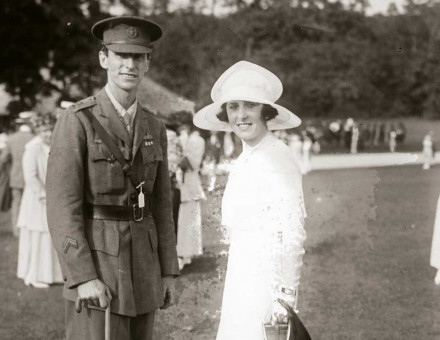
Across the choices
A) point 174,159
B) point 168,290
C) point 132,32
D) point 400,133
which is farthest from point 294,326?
point 400,133

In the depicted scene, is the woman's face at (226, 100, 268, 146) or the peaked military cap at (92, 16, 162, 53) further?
the woman's face at (226, 100, 268, 146)

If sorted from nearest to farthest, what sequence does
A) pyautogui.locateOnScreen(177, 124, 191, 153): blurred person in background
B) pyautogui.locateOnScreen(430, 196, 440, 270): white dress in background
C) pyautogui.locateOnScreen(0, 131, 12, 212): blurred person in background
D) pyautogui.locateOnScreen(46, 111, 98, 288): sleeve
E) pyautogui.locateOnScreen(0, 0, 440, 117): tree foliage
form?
pyautogui.locateOnScreen(46, 111, 98, 288): sleeve
pyautogui.locateOnScreen(430, 196, 440, 270): white dress in background
pyautogui.locateOnScreen(177, 124, 191, 153): blurred person in background
pyautogui.locateOnScreen(0, 131, 12, 212): blurred person in background
pyautogui.locateOnScreen(0, 0, 440, 117): tree foliage

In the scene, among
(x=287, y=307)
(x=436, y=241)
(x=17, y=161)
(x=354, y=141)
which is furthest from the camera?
(x=354, y=141)

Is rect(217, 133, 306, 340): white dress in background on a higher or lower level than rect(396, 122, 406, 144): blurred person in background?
lower

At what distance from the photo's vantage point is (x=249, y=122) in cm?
398

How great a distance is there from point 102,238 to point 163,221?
484 mm

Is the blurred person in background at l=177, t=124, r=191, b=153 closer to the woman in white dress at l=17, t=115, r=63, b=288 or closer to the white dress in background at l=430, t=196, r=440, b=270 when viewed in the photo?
the woman in white dress at l=17, t=115, r=63, b=288

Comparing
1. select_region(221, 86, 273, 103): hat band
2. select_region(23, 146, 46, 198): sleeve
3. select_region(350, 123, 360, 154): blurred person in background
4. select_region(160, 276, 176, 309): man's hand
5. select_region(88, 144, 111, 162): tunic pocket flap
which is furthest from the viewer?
select_region(350, 123, 360, 154): blurred person in background

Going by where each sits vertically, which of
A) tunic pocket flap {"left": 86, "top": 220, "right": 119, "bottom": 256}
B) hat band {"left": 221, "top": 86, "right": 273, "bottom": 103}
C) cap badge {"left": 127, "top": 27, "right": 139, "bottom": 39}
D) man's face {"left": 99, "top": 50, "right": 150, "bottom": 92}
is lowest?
tunic pocket flap {"left": 86, "top": 220, "right": 119, "bottom": 256}

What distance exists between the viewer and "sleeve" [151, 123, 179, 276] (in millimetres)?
4066

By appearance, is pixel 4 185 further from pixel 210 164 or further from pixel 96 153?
pixel 96 153

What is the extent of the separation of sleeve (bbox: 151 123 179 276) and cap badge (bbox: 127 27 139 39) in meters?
0.55

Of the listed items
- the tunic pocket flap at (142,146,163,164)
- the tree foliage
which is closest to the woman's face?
the tunic pocket flap at (142,146,163,164)

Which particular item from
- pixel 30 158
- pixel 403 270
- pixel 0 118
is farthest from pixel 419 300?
pixel 0 118
